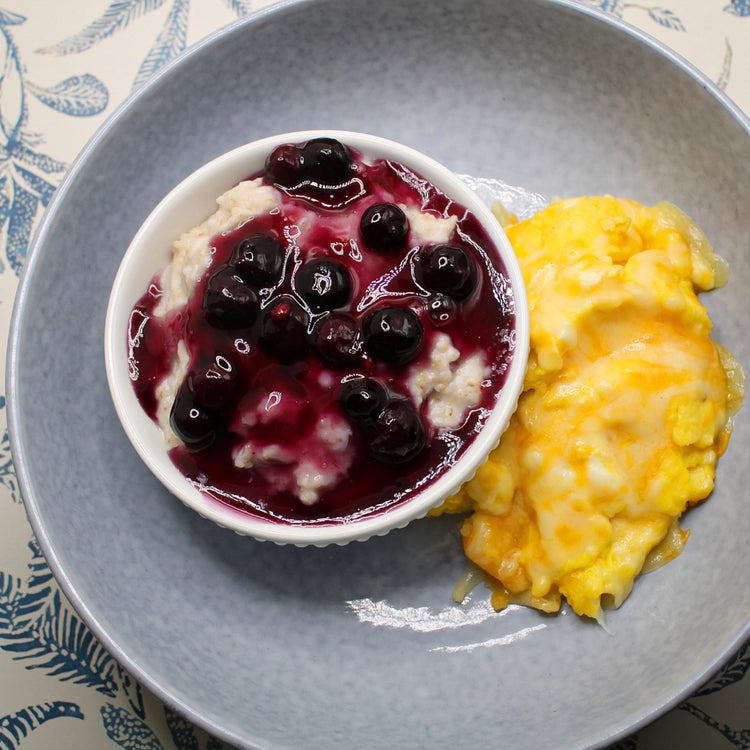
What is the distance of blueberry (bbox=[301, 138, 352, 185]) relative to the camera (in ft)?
7.04

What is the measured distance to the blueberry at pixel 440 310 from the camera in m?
2.05

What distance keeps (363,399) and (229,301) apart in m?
0.45

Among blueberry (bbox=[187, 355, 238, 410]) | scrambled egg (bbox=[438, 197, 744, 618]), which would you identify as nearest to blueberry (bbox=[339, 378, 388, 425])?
blueberry (bbox=[187, 355, 238, 410])

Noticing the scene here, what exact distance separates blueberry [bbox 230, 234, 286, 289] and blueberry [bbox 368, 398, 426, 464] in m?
0.49

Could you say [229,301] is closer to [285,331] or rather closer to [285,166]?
[285,331]

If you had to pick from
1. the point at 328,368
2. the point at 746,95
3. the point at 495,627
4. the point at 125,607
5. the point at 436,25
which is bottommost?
the point at 125,607

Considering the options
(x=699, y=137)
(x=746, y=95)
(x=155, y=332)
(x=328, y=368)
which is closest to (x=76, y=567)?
(x=155, y=332)

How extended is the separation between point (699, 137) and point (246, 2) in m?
1.94

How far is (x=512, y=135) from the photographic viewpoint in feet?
9.27

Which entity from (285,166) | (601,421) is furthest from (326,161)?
(601,421)

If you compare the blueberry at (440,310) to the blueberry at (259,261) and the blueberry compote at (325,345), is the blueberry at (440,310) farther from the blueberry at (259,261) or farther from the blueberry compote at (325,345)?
the blueberry at (259,261)

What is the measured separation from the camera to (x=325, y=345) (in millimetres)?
1963

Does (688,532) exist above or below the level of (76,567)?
above

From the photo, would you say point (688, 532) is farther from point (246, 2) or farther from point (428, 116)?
point (246, 2)
